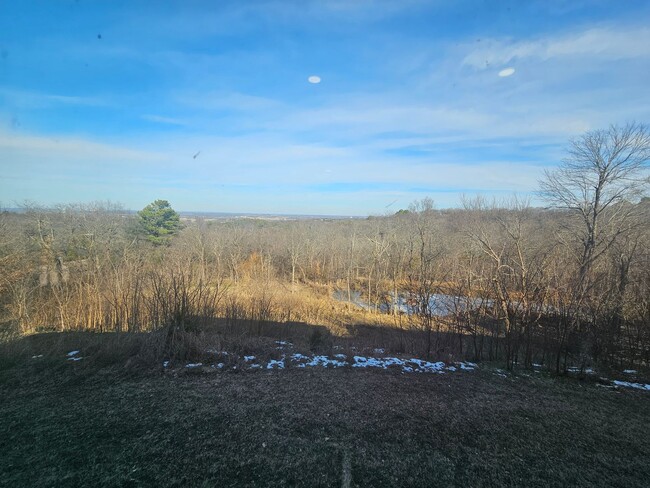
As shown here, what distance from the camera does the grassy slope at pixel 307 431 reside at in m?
2.71

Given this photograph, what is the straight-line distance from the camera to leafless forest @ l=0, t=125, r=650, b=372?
20.1ft

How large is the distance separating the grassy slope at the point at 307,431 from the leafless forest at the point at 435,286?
5.47 ft

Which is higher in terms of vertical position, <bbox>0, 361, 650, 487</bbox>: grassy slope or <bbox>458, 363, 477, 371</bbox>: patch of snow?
<bbox>0, 361, 650, 487</bbox>: grassy slope

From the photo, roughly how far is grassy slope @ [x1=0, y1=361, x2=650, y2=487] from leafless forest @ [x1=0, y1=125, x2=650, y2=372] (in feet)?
5.47

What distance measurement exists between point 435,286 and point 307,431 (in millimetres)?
7091

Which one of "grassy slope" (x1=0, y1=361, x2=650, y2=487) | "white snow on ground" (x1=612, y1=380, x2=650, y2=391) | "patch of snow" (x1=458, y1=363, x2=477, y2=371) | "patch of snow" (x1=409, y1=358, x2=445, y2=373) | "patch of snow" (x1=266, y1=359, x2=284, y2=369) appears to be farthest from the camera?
"patch of snow" (x1=458, y1=363, x2=477, y2=371)

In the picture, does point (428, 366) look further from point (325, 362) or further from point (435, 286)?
point (435, 286)

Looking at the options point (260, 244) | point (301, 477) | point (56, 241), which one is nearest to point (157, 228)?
point (260, 244)

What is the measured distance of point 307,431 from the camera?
335 cm

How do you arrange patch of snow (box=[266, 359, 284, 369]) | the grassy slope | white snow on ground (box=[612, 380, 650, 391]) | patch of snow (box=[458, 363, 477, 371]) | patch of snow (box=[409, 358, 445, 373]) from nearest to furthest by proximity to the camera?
the grassy slope → white snow on ground (box=[612, 380, 650, 391]) → patch of snow (box=[266, 359, 284, 369]) → patch of snow (box=[409, 358, 445, 373]) → patch of snow (box=[458, 363, 477, 371])

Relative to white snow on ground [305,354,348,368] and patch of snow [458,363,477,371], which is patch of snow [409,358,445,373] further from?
white snow on ground [305,354,348,368]

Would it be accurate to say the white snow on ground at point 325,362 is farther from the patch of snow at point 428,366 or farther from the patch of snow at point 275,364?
the patch of snow at point 428,366

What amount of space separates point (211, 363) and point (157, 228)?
3357cm

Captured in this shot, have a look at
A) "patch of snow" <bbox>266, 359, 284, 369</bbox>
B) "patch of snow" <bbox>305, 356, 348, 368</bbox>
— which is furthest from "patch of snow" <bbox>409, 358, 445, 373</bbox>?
"patch of snow" <bbox>266, 359, 284, 369</bbox>
